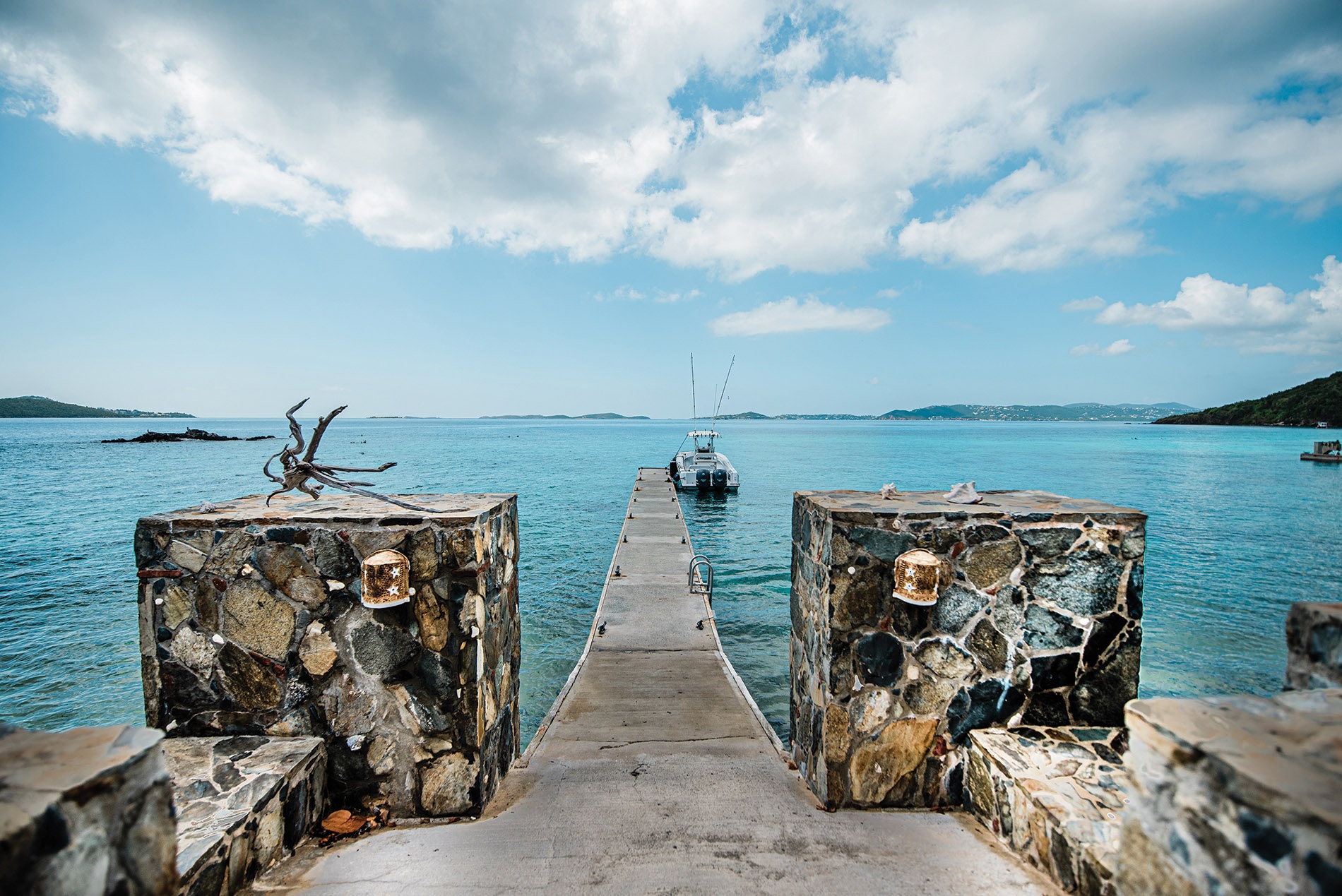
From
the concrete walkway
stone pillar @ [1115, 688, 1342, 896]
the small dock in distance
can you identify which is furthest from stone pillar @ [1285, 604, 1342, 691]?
the small dock in distance

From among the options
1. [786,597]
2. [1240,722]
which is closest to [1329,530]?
[786,597]

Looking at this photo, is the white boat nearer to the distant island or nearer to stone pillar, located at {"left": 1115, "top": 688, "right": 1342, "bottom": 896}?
stone pillar, located at {"left": 1115, "top": 688, "right": 1342, "bottom": 896}

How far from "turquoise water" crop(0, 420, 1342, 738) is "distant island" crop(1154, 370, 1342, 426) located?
191 feet

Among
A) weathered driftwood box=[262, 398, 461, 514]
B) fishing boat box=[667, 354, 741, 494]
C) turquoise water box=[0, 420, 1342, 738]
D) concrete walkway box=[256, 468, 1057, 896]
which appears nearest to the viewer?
concrete walkway box=[256, 468, 1057, 896]

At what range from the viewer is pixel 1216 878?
1368 mm

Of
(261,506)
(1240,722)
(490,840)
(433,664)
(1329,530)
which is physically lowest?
(1329,530)

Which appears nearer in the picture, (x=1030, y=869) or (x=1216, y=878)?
(x=1216, y=878)

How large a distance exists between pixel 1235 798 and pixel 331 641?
3884 millimetres

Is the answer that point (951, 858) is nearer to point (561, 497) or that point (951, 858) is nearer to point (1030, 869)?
point (1030, 869)

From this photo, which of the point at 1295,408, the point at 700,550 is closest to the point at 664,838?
the point at 700,550

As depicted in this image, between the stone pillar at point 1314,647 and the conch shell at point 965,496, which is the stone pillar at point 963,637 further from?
the stone pillar at point 1314,647

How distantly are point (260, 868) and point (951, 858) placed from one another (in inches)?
137

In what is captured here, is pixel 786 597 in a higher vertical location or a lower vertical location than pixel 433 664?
lower

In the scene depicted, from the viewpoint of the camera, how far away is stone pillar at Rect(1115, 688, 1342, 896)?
48.8 inches
